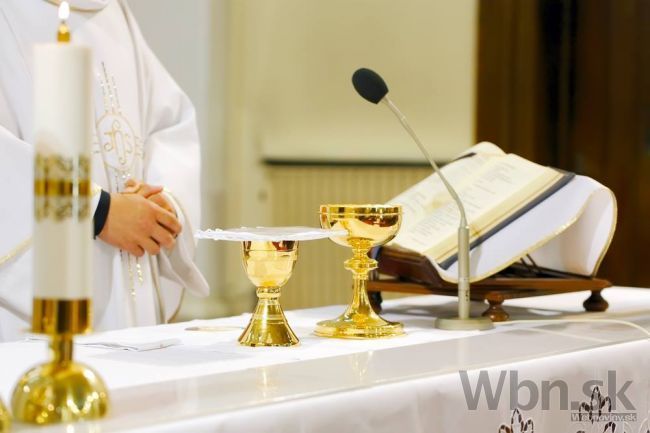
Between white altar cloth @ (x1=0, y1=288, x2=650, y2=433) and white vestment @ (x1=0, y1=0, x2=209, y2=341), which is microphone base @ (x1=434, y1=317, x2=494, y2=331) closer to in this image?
white altar cloth @ (x1=0, y1=288, x2=650, y2=433)

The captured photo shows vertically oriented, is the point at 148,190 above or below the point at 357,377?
above

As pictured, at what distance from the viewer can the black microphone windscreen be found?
2154 millimetres

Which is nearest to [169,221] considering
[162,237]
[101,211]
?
[162,237]

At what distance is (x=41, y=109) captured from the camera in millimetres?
1197

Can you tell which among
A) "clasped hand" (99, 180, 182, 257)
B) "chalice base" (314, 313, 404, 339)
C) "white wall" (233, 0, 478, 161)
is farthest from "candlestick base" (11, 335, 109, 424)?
"white wall" (233, 0, 478, 161)

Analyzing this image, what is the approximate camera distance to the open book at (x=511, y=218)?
242 cm

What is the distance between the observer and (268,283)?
192 cm

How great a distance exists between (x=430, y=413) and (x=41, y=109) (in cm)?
72

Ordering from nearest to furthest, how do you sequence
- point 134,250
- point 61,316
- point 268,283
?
point 61,316 < point 268,283 < point 134,250

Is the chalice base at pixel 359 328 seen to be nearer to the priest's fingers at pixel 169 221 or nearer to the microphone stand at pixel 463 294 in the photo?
the microphone stand at pixel 463 294

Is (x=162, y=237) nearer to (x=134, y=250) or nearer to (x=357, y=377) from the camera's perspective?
(x=134, y=250)

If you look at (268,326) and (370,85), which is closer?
(268,326)

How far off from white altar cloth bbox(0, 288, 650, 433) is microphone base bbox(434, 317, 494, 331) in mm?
28

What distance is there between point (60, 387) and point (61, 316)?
0.09 metres
